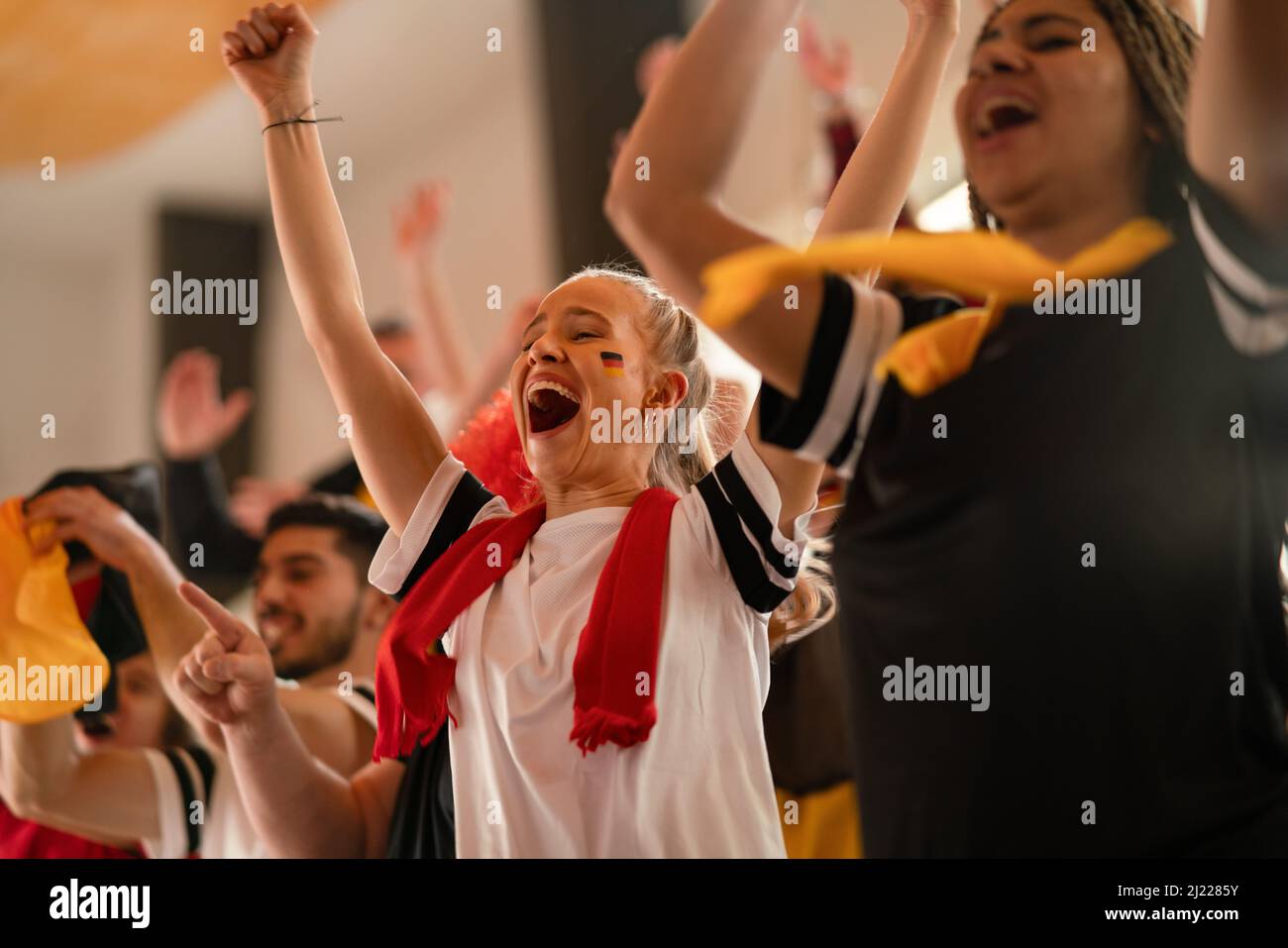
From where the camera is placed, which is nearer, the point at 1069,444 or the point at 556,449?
the point at 1069,444

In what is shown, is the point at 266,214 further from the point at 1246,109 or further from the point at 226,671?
the point at 1246,109

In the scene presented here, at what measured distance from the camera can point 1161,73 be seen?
3.78 ft

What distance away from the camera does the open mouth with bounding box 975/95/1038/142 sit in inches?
45.3

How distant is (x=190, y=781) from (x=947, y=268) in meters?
0.99

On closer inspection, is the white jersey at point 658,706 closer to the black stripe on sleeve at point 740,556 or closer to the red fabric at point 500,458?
the black stripe on sleeve at point 740,556

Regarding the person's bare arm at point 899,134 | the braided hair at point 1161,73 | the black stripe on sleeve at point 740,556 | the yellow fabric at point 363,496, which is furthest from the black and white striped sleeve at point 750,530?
the yellow fabric at point 363,496

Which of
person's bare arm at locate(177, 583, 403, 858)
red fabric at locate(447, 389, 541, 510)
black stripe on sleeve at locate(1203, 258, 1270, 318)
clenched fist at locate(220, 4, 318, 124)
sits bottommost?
person's bare arm at locate(177, 583, 403, 858)

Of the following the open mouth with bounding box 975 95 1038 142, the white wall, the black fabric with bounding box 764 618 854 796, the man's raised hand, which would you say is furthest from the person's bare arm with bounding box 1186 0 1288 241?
the man's raised hand

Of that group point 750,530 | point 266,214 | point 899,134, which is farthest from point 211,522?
point 899,134

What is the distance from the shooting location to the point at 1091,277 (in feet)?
3.71

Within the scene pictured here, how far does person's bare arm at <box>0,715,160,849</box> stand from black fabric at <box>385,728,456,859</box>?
326 millimetres

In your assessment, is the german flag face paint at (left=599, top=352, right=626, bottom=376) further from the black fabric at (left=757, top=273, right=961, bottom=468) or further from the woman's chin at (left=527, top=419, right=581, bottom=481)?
the black fabric at (left=757, top=273, right=961, bottom=468)
